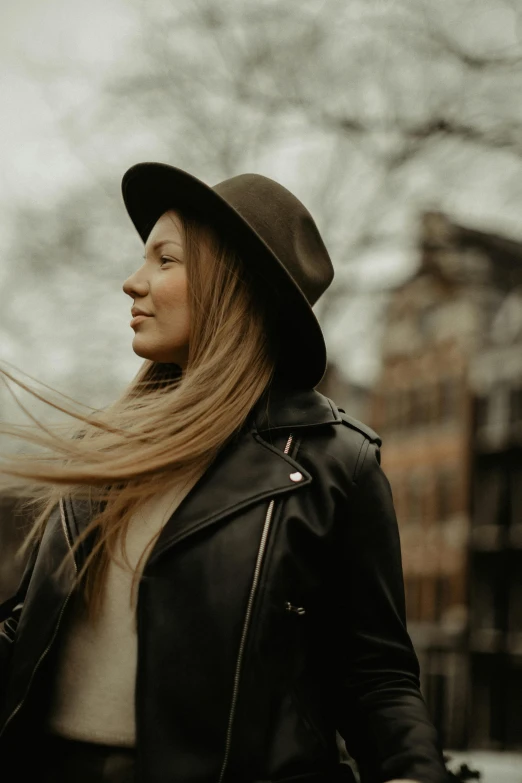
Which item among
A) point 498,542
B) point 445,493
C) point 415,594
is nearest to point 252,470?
point 498,542

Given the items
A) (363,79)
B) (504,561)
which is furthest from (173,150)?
(504,561)

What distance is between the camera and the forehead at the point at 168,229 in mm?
1979

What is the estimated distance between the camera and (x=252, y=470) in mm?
1783

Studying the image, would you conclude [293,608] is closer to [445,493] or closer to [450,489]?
[450,489]

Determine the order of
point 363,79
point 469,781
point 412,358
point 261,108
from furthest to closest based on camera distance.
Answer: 1. point 412,358
2. point 261,108
3. point 363,79
4. point 469,781

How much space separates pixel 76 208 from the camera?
12.3m

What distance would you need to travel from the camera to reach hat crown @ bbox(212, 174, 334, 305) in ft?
6.54

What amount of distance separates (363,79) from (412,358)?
22.9 meters

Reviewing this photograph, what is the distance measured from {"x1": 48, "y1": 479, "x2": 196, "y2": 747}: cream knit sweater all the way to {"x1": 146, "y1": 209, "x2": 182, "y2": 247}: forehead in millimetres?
588

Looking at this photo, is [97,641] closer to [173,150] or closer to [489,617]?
[173,150]

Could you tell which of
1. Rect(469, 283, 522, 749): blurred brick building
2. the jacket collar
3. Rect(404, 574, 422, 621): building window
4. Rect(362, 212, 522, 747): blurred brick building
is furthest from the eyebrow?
Rect(404, 574, 422, 621): building window

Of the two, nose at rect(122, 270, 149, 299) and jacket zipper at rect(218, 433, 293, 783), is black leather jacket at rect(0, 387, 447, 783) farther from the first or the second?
nose at rect(122, 270, 149, 299)

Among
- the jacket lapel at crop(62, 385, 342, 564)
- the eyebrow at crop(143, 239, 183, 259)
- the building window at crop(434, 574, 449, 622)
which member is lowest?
the jacket lapel at crop(62, 385, 342, 564)

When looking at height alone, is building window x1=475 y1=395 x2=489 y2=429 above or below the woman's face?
above
